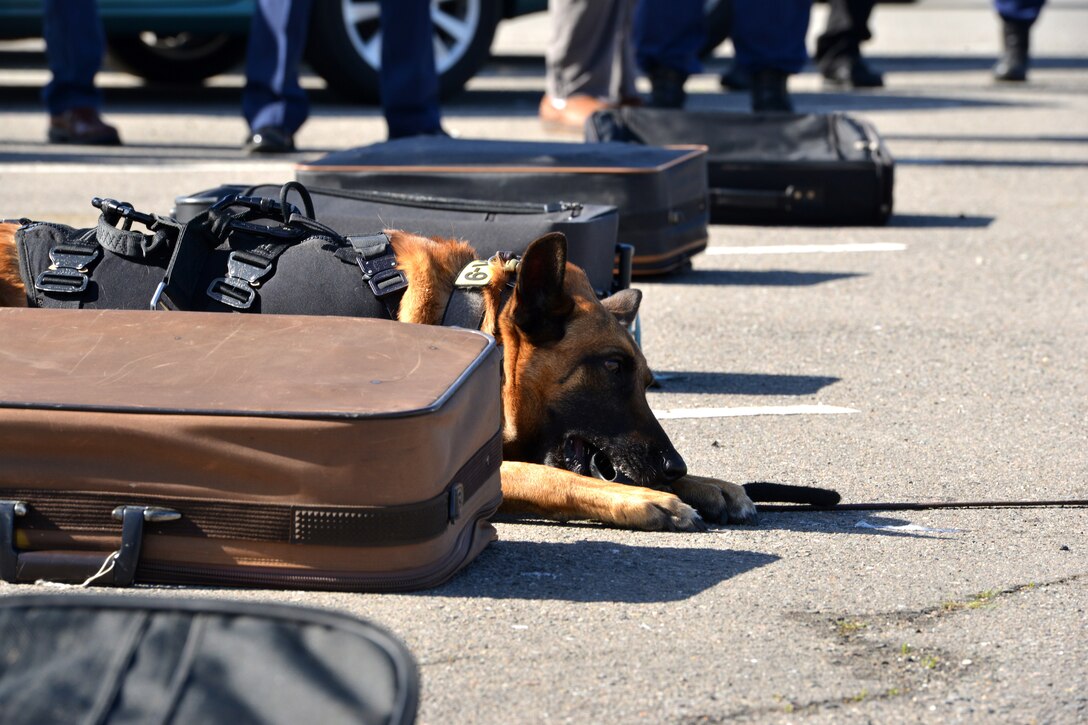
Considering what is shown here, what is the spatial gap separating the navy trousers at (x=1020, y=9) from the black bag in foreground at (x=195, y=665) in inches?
473

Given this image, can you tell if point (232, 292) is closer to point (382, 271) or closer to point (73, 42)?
point (382, 271)

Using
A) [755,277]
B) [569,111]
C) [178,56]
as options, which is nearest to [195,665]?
[755,277]

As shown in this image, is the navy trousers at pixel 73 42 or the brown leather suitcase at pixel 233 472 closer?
the brown leather suitcase at pixel 233 472

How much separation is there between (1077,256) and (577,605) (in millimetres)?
4609

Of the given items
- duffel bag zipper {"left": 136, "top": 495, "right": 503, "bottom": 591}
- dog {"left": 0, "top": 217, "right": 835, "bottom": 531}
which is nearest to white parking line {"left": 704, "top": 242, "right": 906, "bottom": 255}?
dog {"left": 0, "top": 217, "right": 835, "bottom": 531}

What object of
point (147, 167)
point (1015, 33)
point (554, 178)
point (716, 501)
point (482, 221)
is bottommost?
point (1015, 33)

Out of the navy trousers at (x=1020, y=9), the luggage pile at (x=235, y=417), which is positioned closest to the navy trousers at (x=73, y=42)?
the luggage pile at (x=235, y=417)

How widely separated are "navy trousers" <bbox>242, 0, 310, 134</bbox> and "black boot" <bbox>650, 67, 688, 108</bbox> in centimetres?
198

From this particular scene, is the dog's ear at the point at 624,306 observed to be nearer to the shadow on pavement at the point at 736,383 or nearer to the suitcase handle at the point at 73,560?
the shadow on pavement at the point at 736,383

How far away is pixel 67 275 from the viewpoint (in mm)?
3471

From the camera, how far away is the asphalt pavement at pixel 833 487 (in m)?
2.56

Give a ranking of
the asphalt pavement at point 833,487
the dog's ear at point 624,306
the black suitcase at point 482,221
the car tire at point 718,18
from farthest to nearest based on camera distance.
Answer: the car tire at point 718,18 < the black suitcase at point 482,221 < the dog's ear at point 624,306 < the asphalt pavement at point 833,487

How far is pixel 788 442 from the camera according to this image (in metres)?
4.14

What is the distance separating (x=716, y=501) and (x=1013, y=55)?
1118 cm
